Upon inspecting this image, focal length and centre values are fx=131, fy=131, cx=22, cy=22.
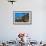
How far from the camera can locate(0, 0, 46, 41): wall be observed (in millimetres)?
5484

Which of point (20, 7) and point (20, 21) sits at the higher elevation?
point (20, 7)

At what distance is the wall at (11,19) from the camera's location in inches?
216

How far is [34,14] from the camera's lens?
5.52m

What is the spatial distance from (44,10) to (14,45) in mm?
2630

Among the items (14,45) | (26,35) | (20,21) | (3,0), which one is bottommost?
(14,45)

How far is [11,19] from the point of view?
551 centimetres

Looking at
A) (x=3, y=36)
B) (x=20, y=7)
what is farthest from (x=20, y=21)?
(x=3, y=36)

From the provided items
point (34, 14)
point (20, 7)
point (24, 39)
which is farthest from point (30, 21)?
point (24, 39)

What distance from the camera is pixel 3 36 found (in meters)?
5.50

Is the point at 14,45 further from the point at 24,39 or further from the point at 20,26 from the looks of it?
the point at 20,26

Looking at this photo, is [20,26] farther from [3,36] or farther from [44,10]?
[44,10]

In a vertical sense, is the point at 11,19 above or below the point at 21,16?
below

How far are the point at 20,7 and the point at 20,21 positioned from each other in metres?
0.59

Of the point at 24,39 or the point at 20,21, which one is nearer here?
the point at 24,39
